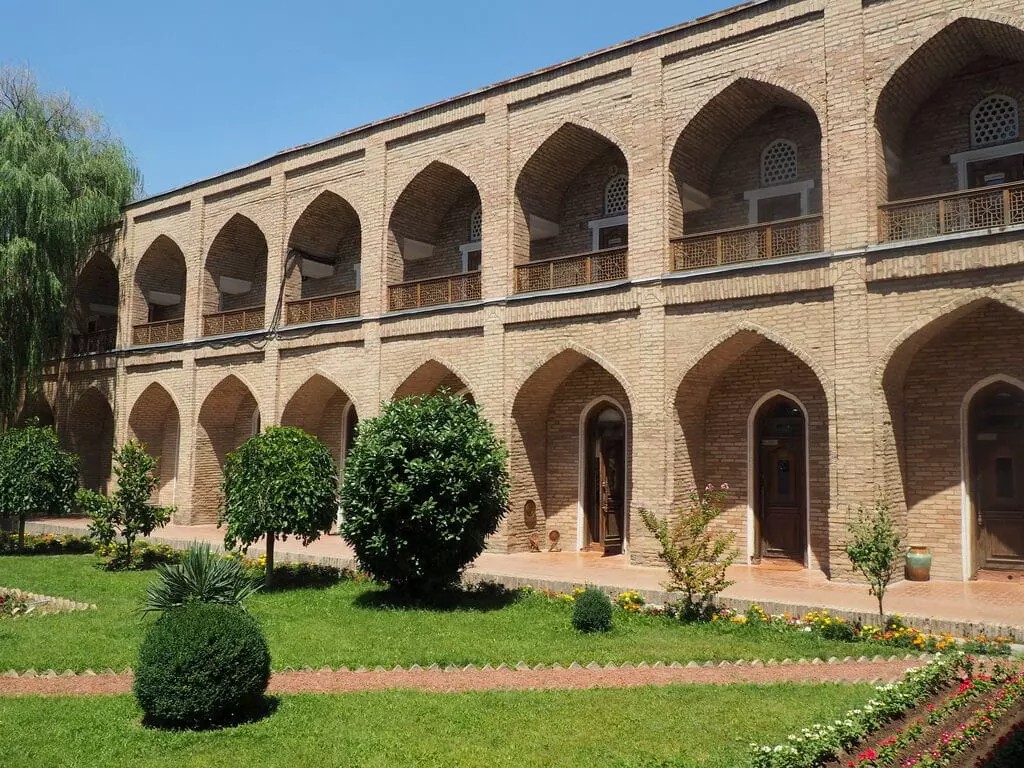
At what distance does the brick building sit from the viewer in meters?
12.2

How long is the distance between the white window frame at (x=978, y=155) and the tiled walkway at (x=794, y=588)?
19.8 feet

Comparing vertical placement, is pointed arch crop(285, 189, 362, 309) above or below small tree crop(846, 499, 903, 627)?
above

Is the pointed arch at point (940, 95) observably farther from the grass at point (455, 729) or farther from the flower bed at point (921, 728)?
the grass at point (455, 729)

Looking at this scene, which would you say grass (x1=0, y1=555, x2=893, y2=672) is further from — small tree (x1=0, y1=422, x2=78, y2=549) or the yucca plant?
small tree (x1=0, y1=422, x2=78, y2=549)

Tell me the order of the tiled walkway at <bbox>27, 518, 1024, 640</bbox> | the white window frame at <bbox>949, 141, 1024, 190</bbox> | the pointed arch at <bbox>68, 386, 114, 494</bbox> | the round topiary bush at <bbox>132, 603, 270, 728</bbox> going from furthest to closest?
the pointed arch at <bbox>68, 386, 114, 494</bbox>
the white window frame at <bbox>949, 141, 1024, 190</bbox>
the tiled walkway at <bbox>27, 518, 1024, 640</bbox>
the round topiary bush at <bbox>132, 603, 270, 728</bbox>

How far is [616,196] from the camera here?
54.8 ft

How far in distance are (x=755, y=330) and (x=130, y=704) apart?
32.7 ft

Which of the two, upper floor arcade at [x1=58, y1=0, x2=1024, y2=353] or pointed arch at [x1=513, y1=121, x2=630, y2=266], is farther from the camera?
pointed arch at [x1=513, y1=121, x2=630, y2=266]

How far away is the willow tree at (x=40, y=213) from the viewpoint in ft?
72.2

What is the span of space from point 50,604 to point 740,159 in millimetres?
13102

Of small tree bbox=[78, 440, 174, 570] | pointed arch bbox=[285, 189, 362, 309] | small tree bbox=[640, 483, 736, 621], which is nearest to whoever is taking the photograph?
small tree bbox=[640, 483, 736, 621]

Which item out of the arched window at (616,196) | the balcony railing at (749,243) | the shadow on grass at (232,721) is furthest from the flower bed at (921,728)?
the arched window at (616,196)

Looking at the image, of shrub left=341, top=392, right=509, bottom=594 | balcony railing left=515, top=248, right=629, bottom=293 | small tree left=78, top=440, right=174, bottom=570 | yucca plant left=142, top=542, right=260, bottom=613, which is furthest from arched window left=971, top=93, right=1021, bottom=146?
small tree left=78, top=440, right=174, bottom=570

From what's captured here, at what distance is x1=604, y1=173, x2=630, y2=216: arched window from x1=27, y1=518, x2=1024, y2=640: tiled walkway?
6714 mm
